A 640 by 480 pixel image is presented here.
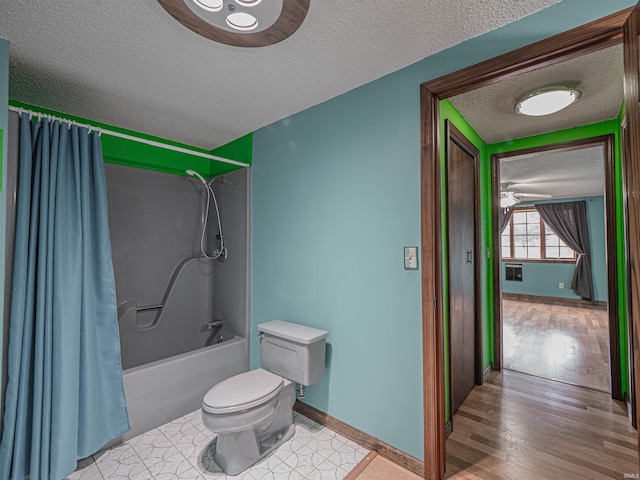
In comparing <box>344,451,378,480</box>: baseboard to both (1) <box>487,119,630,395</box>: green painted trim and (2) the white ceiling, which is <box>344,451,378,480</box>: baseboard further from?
(2) the white ceiling

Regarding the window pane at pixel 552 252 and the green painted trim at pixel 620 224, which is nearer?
the green painted trim at pixel 620 224

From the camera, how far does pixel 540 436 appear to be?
1.93 metres

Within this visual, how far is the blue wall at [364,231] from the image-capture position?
1.63 m

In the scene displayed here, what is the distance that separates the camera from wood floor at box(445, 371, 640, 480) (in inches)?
64.5

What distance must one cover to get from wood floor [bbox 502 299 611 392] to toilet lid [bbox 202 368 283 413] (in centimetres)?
262

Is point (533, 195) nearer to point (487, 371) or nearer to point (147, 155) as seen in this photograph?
point (487, 371)

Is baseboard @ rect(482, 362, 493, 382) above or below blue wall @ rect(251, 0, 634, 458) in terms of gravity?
below

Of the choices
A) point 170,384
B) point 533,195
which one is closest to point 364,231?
point 170,384

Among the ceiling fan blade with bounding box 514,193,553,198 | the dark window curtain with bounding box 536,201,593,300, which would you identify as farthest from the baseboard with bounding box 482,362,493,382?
the dark window curtain with bounding box 536,201,593,300

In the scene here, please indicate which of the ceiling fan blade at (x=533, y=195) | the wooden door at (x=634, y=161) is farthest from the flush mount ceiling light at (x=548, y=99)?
the ceiling fan blade at (x=533, y=195)

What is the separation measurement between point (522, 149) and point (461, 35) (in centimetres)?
195

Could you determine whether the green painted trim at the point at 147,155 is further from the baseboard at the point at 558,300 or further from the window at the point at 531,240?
the window at the point at 531,240

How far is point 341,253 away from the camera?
6.56ft

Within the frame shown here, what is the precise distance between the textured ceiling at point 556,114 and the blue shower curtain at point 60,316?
2.51 m
